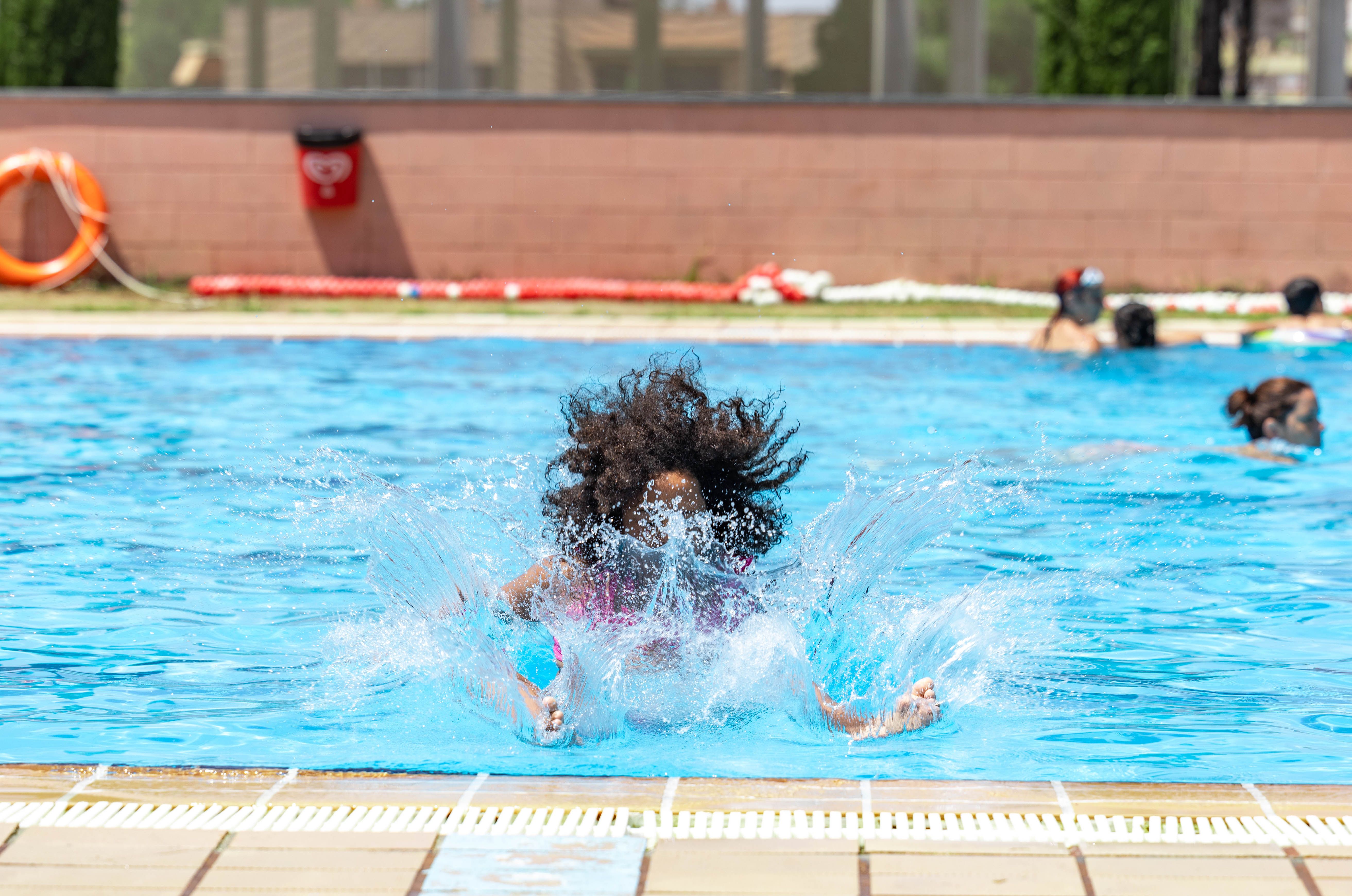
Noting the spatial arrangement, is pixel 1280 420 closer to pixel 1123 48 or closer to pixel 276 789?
pixel 276 789

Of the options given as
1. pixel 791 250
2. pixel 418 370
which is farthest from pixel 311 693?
pixel 791 250

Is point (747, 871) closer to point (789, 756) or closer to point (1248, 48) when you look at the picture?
point (789, 756)

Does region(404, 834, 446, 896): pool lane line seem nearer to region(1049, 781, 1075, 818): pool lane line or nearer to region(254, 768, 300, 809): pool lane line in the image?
region(254, 768, 300, 809): pool lane line

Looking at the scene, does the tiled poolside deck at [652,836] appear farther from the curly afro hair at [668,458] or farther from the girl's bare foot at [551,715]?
the curly afro hair at [668,458]

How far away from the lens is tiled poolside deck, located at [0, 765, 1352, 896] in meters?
2.78

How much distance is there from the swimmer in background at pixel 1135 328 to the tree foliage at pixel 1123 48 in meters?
4.56

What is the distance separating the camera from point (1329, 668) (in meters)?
5.05

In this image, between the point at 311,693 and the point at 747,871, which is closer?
the point at 747,871

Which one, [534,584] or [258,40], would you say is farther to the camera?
[258,40]

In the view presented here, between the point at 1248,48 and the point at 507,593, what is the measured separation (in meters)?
15.9

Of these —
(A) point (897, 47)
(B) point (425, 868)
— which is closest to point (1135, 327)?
(A) point (897, 47)

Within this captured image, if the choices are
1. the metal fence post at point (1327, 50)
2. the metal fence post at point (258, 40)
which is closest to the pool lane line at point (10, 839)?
the metal fence post at point (1327, 50)

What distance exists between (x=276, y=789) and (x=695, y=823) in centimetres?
89

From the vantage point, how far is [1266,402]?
27.1 feet
